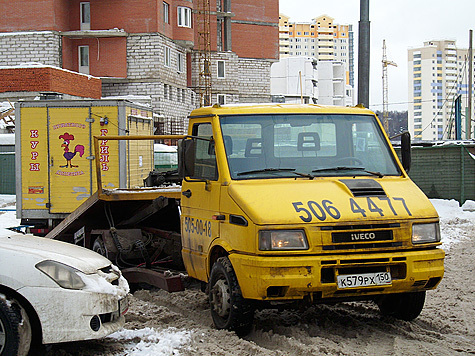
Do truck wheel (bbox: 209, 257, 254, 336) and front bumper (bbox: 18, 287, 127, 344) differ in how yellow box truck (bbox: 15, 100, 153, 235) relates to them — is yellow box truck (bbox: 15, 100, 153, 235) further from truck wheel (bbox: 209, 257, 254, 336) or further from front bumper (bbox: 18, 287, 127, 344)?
front bumper (bbox: 18, 287, 127, 344)

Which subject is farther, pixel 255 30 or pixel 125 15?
pixel 255 30

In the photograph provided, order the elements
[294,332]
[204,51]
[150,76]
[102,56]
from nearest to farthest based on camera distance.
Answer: [294,332], [102,56], [150,76], [204,51]

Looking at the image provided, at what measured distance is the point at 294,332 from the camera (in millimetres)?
6523

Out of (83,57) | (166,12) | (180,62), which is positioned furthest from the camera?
(180,62)

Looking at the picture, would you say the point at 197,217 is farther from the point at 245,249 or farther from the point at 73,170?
the point at 73,170

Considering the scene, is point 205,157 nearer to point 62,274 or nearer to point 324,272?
point 324,272

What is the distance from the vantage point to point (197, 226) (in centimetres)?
739

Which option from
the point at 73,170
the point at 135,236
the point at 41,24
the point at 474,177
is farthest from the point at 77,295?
the point at 41,24

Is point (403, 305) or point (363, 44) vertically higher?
point (363, 44)

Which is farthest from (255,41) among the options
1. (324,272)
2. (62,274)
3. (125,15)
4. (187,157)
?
(62,274)

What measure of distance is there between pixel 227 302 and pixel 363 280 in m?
1.26

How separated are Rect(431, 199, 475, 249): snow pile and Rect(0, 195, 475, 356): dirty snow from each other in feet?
17.3

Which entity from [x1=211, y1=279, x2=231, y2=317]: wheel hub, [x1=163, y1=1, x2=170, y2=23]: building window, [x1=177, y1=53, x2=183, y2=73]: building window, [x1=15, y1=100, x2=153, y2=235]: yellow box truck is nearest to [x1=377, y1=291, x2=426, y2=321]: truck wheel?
[x1=211, y1=279, x2=231, y2=317]: wheel hub

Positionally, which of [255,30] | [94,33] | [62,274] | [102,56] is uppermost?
[255,30]
